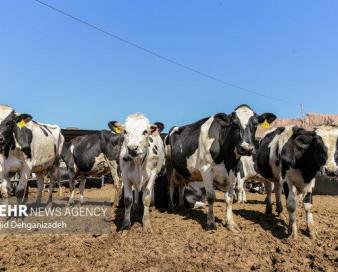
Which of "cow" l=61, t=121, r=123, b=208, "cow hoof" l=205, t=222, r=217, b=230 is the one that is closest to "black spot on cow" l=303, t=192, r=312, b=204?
"cow hoof" l=205, t=222, r=217, b=230

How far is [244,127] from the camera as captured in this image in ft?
25.2

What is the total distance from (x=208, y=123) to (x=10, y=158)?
15.2 ft

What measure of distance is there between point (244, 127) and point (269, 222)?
239 centimetres

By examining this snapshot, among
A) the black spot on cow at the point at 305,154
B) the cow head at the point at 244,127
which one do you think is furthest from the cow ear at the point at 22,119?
the black spot on cow at the point at 305,154

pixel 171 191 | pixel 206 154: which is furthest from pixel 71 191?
pixel 206 154

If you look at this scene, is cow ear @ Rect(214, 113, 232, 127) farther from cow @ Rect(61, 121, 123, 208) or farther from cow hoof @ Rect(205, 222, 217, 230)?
cow @ Rect(61, 121, 123, 208)

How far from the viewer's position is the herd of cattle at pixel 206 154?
24.8ft

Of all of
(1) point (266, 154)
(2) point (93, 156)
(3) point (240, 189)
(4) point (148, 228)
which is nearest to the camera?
(4) point (148, 228)

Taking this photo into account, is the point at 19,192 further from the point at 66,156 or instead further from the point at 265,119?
the point at 265,119

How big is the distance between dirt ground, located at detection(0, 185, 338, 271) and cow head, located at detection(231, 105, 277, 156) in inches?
64.5

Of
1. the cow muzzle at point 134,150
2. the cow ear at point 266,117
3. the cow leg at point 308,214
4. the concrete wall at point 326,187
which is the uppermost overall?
the cow ear at point 266,117

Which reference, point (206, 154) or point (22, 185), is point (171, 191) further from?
point (22, 185)

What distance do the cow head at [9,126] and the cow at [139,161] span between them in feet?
8.97

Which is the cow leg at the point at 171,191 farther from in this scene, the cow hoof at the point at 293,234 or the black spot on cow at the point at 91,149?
the cow hoof at the point at 293,234
